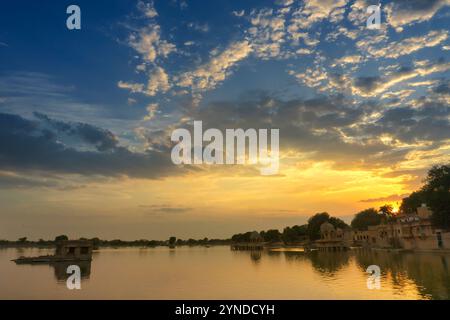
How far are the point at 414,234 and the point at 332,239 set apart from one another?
39.7 m

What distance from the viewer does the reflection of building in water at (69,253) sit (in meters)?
70.6

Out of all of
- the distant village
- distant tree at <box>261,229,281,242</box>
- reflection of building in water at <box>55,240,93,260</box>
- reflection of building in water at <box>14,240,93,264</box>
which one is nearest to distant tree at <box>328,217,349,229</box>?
the distant village

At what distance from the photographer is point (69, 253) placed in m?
71.6

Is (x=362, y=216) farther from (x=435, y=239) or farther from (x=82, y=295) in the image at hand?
(x=82, y=295)

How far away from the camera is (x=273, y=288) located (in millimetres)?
36219

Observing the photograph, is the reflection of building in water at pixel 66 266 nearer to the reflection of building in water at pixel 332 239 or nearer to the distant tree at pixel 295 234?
the reflection of building in water at pixel 332 239

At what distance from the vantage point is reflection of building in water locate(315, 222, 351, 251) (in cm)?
11225

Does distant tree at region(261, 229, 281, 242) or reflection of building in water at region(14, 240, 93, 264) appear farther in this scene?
distant tree at region(261, 229, 281, 242)

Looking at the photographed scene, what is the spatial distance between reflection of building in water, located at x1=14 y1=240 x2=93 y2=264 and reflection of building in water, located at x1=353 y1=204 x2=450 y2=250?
215 ft

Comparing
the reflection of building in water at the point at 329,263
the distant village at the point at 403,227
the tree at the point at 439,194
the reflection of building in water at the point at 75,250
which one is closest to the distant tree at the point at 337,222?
the distant village at the point at 403,227

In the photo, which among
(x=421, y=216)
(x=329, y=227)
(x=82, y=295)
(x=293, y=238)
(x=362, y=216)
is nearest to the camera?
(x=82, y=295)

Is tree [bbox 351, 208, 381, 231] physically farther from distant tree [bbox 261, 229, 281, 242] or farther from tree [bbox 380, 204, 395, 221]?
distant tree [bbox 261, 229, 281, 242]
